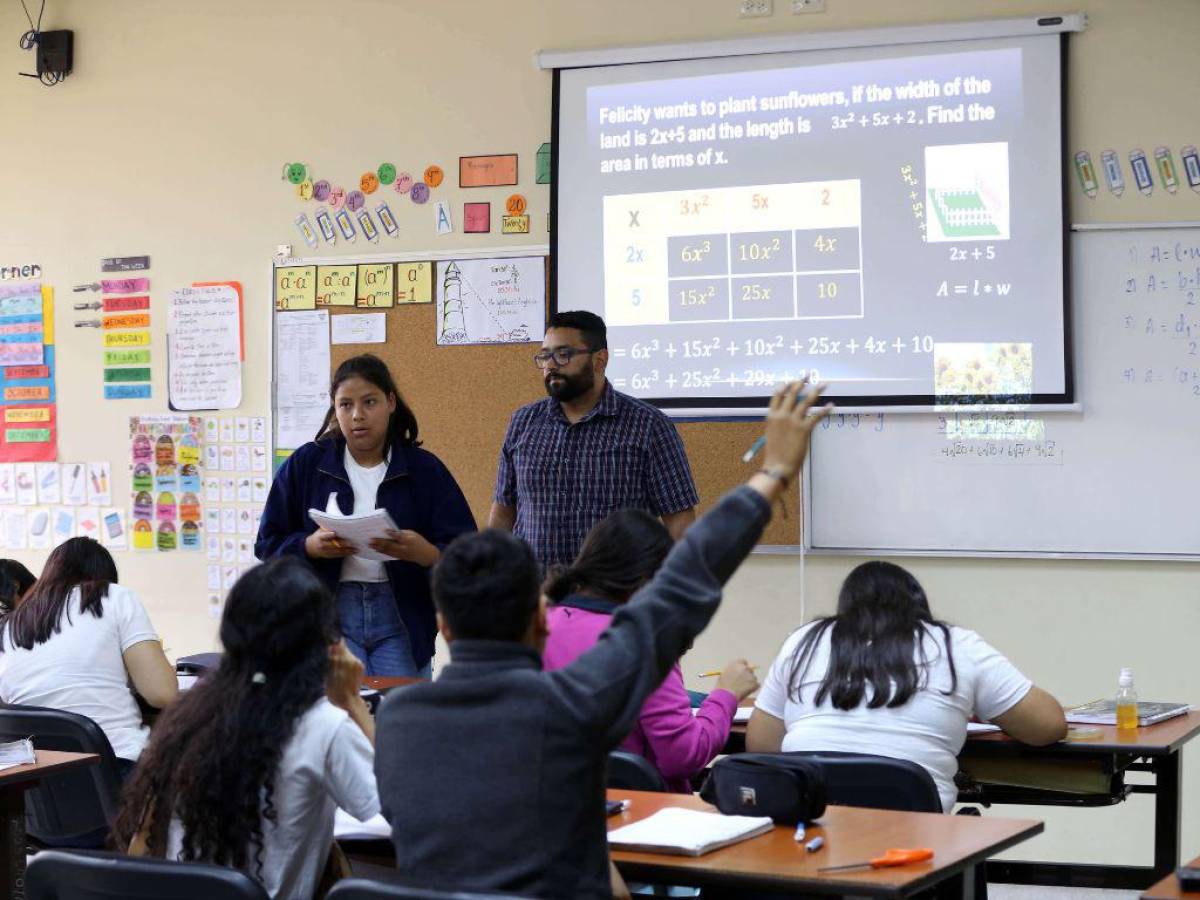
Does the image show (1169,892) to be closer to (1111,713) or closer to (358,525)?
(1111,713)

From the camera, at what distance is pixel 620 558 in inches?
111

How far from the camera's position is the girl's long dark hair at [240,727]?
6.92ft

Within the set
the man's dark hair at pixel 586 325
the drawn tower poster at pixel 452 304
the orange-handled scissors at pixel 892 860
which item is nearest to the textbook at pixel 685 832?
the orange-handled scissors at pixel 892 860

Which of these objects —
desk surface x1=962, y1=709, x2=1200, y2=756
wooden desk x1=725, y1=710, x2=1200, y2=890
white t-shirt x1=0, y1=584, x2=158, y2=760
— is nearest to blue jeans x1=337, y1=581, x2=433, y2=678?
white t-shirt x1=0, y1=584, x2=158, y2=760

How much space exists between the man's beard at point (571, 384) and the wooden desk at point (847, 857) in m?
1.98

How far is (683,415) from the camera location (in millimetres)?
5055

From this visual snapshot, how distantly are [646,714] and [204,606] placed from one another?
344cm

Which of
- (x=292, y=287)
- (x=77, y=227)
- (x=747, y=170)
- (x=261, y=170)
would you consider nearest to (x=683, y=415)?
(x=747, y=170)

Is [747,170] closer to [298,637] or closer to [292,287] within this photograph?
[292,287]

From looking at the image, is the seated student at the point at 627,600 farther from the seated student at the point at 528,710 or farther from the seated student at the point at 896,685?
the seated student at the point at 528,710

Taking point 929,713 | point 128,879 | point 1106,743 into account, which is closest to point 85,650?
point 128,879

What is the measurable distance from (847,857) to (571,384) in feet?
7.57

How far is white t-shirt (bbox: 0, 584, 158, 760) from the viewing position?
3625 millimetres

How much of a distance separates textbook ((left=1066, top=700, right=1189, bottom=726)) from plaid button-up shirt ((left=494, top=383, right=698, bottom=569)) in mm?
1279
